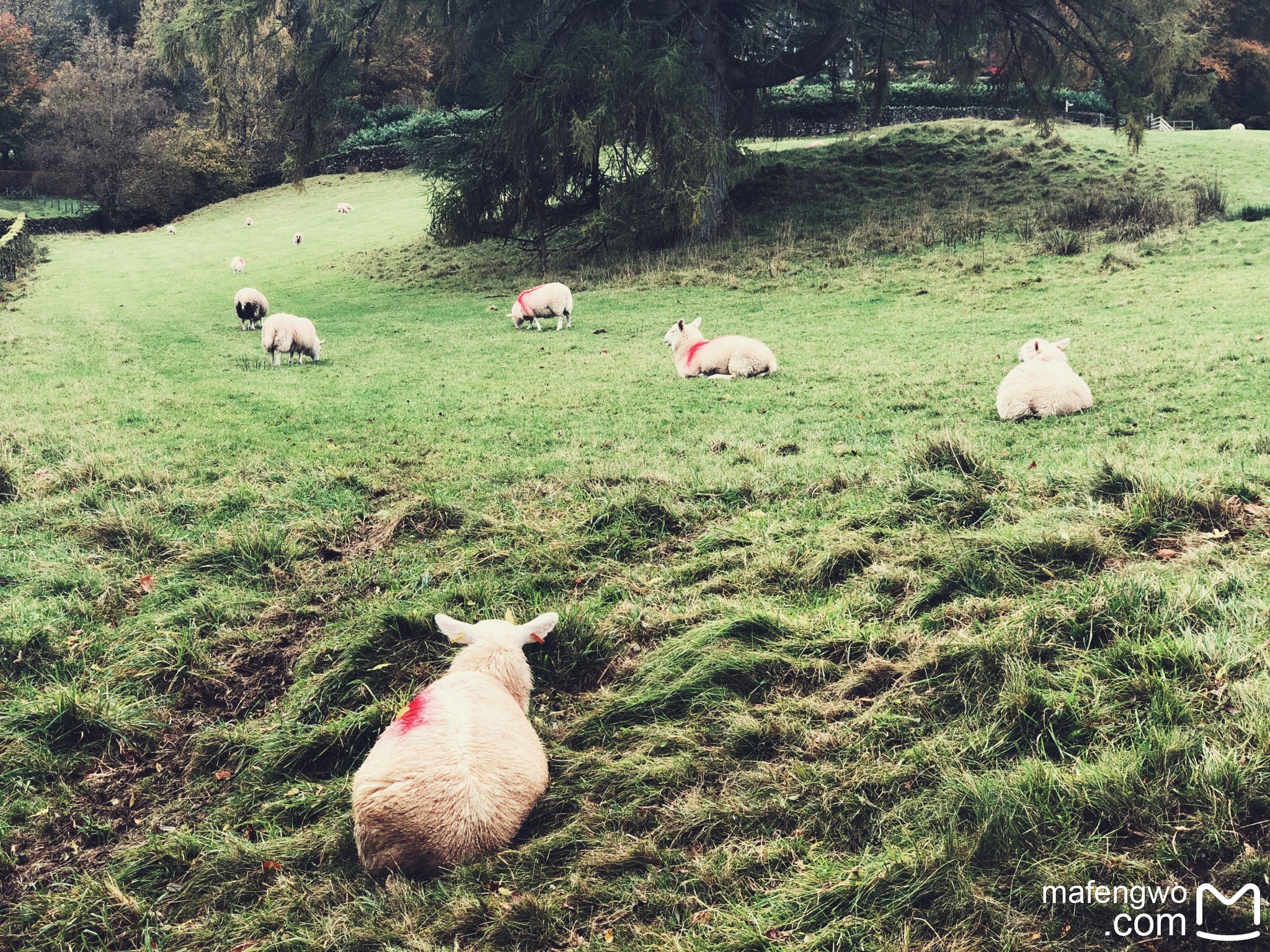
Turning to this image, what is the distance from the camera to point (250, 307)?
19797 mm

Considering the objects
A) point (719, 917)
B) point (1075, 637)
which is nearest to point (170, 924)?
point (719, 917)

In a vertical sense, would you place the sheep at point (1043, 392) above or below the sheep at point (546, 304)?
below

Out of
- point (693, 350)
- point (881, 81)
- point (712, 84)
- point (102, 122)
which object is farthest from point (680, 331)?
point (102, 122)

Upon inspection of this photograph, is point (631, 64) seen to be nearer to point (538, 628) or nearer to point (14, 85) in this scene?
point (538, 628)

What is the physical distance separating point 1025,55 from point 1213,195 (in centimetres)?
657

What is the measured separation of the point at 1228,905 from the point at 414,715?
3.14m

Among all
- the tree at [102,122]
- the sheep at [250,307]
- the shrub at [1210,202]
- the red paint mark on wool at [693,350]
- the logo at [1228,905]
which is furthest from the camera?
the tree at [102,122]

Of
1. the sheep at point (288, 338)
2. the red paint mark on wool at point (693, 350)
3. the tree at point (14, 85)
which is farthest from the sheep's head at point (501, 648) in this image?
the tree at point (14, 85)

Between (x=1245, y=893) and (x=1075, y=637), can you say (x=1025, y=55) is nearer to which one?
(x=1075, y=637)

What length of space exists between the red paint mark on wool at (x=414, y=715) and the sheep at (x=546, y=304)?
44.0 ft

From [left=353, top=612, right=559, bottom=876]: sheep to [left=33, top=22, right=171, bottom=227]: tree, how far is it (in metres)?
53.8

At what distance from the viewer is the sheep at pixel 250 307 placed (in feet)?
64.8

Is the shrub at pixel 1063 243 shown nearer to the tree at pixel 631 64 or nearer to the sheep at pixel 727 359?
the tree at pixel 631 64

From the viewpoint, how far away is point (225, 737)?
4.51 meters
